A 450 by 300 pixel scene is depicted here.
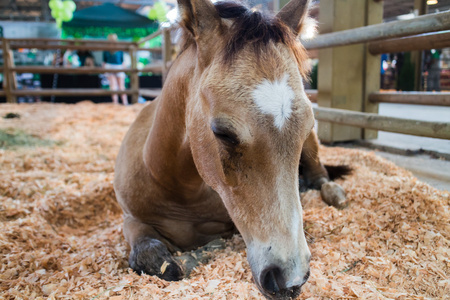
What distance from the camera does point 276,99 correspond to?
120 centimetres

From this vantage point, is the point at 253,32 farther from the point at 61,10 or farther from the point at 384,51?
the point at 61,10

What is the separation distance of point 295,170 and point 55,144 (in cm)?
442

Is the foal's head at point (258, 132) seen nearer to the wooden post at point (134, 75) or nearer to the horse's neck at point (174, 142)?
the horse's neck at point (174, 142)

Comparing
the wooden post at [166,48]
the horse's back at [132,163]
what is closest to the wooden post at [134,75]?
the wooden post at [166,48]

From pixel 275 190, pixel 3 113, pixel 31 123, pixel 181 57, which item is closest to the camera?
pixel 275 190

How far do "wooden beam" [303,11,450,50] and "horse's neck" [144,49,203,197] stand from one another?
2068 millimetres

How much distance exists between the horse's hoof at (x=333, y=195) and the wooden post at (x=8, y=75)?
344 inches

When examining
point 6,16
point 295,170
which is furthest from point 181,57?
point 6,16

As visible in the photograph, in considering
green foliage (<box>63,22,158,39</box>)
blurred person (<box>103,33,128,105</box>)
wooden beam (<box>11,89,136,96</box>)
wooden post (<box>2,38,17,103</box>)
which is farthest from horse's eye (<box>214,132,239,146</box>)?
green foliage (<box>63,22,158,39</box>)

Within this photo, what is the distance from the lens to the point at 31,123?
236 inches

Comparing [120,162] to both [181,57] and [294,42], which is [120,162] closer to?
[181,57]

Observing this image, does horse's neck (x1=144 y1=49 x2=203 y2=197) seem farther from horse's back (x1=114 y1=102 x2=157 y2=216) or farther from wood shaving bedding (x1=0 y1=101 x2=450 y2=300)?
wood shaving bedding (x1=0 y1=101 x2=450 y2=300)

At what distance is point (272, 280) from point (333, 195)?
1.61 metres

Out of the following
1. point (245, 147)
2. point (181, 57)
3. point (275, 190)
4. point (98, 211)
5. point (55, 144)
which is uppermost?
point (181, 57)
